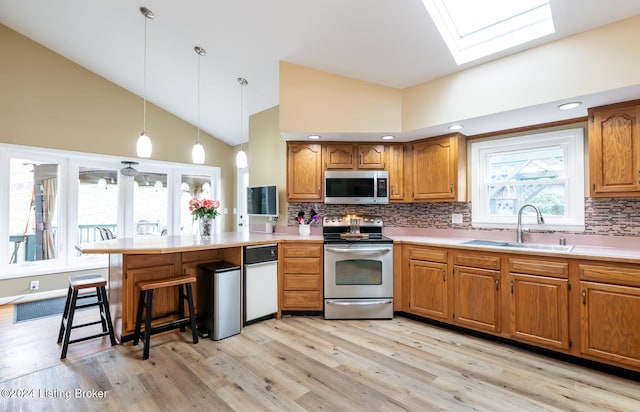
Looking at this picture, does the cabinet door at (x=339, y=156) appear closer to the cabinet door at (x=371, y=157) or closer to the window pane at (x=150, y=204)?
the cabinet door at (x=371, y=157)

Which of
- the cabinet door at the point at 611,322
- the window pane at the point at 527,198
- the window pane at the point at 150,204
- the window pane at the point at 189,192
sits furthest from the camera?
the window pane at the point at 189,192

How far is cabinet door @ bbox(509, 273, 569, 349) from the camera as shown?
2326mm

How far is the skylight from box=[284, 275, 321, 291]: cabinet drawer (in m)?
2.70

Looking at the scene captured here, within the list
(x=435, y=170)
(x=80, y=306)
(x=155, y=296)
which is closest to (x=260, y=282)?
(x=155, y=296)

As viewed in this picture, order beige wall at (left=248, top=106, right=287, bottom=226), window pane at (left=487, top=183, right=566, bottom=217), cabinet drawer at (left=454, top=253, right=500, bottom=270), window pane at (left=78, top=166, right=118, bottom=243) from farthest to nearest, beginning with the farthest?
window pane at (left=78, top=166, right=118, bottom=243) → beige wall at (left=248, top=106, right=287, bottom=226) → window pane at (left=487, top=183, right=566, bottom=217) → cabinet drawer at (left=454, top=253, right=500, bottom=270)

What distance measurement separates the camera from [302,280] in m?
3.29

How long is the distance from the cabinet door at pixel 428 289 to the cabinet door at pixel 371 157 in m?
1.26

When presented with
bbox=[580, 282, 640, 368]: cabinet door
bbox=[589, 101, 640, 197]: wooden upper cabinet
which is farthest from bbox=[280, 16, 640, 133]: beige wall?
bbox=[580, 282, 640, 368]: cabinet door

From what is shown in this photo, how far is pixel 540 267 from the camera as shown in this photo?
95.7 inches

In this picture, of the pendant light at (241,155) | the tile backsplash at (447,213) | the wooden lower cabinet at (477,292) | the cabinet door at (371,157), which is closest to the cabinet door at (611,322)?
the wooden lower cabinet at (477,292)

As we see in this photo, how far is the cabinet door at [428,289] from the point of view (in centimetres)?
298

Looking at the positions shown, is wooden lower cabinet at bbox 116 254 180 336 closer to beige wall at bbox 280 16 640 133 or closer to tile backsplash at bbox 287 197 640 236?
tile backsplash at bbox 287 197 640 236

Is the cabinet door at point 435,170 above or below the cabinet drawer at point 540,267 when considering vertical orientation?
above

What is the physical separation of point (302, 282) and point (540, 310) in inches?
87.8
